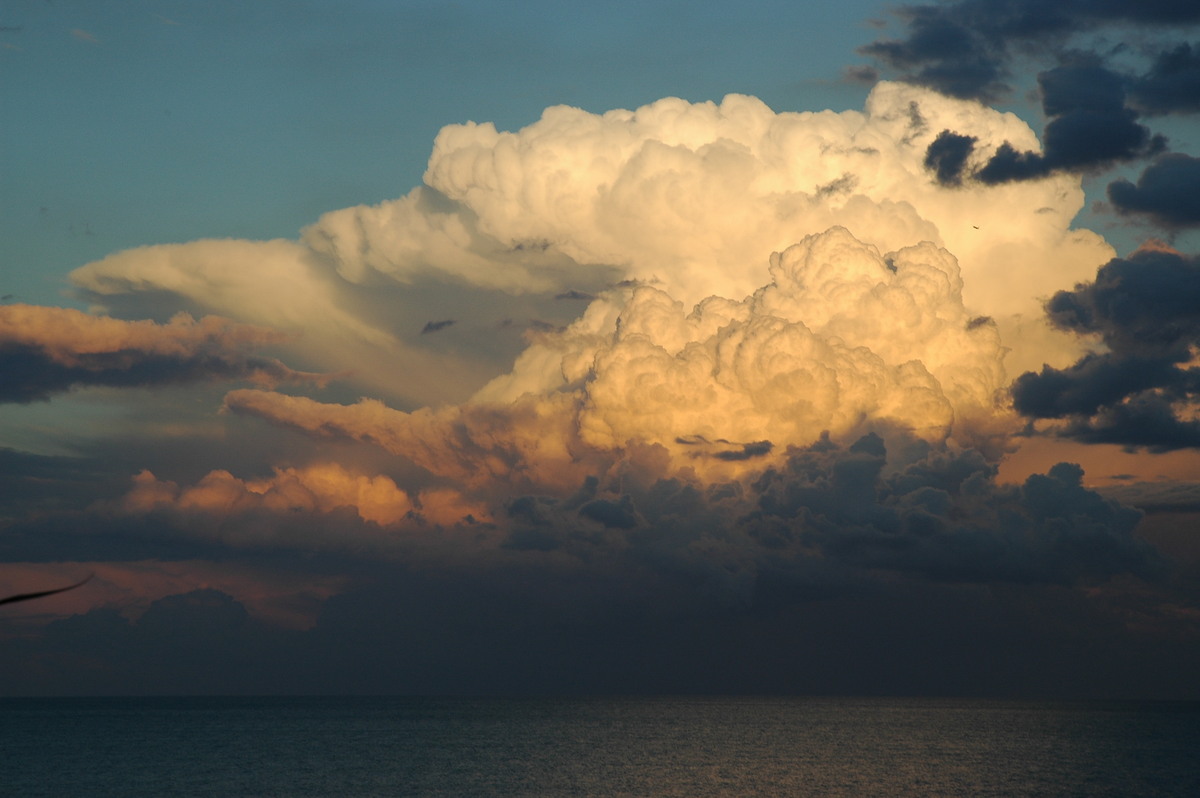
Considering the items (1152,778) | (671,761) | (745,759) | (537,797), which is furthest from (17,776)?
(1152,778)

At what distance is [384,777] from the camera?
152625 millimetres

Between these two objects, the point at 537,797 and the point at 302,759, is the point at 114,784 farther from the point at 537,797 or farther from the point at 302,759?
the point at 537,797

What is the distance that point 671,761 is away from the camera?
585ft

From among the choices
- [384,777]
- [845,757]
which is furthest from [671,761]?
[384,777]

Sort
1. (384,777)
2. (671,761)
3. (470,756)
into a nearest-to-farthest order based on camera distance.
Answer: (384,777), (671,761), (470,756)

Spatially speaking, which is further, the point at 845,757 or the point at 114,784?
Result: the point at 845,757

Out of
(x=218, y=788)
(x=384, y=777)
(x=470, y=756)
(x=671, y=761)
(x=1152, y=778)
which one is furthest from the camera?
(x=470, y=756)

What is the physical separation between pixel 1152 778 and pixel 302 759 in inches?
5178

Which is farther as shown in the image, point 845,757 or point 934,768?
point 845,757

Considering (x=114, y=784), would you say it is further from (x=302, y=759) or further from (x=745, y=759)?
(x=745, y=759)

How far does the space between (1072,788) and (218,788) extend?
108465 mm

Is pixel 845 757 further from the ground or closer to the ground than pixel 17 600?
closer to the ground

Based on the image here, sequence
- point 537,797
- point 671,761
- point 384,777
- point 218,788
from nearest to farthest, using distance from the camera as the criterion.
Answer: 1. point 537,797
2. point 218,788
3. point 384,777
4. point 671,761

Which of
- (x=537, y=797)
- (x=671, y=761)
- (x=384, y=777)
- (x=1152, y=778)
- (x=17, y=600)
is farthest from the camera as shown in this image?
(x=671, y=761)
